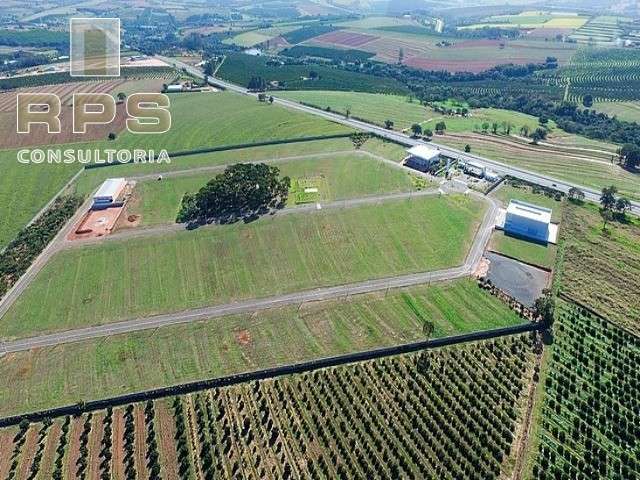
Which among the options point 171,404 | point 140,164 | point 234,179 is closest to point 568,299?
point 171,404

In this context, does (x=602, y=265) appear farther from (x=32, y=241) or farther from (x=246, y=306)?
(x=32, y=241)

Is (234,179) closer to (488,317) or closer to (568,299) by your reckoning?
(488,317)

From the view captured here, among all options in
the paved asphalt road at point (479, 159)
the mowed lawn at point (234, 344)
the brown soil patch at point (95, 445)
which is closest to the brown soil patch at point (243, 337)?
the mowed lawn at point (234, 344)

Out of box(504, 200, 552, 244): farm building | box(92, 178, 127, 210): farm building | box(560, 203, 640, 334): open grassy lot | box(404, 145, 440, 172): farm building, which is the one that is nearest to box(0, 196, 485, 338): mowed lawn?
box(504, 200, 552, 244): farm building

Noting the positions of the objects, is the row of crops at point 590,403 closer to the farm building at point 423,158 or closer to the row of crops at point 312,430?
the row of crops at point 312,430

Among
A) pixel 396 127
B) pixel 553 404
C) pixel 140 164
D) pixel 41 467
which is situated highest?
pixel 396 127
